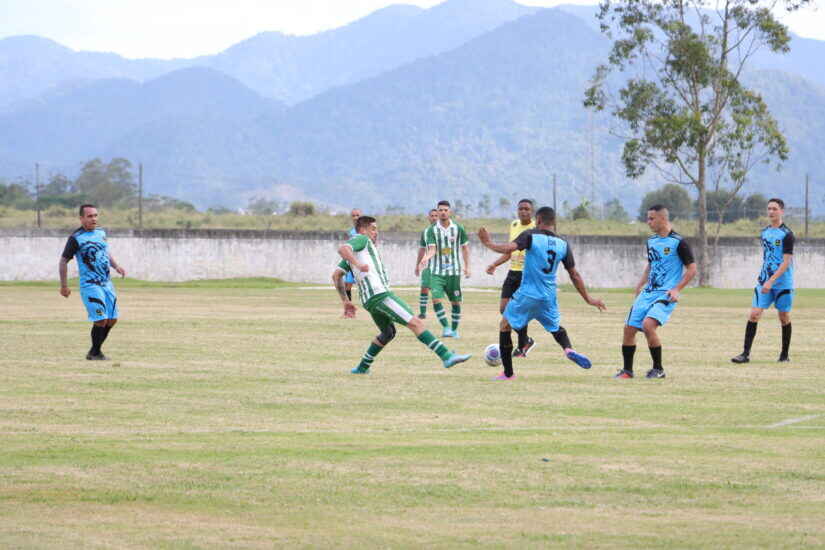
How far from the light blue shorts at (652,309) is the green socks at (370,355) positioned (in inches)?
113

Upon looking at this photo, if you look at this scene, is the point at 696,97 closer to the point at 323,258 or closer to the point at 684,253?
the point at 323,258

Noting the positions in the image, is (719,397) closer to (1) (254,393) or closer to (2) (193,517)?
(1) (254,393)

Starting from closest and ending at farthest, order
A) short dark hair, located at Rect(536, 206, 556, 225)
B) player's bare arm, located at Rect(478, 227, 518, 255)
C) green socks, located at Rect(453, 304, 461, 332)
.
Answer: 1. player's bare arm, located at Rect(478, 227, 518, 255)
2. short dark hair, located at Rect(536, 206, 556, 225)
3. green socks, located at Rect(453, 304, 461, 332)

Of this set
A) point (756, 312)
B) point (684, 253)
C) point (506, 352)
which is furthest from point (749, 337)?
point (506, 352)

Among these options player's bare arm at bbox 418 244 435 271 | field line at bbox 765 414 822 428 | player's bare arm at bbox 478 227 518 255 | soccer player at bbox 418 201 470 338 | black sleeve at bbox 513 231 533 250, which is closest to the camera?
field line at bbox 765 414 822 428

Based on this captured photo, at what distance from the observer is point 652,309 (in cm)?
1552

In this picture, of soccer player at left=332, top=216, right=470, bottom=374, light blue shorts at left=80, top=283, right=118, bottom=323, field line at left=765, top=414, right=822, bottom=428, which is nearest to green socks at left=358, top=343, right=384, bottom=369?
soccer player at left=332, top=216, right=470, bottom=374

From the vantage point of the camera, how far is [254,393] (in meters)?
13.8

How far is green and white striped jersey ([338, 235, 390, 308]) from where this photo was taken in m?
15.4

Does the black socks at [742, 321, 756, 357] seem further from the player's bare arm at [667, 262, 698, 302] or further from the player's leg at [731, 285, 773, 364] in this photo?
the player's bare arm at [667, 262, 698, 302]

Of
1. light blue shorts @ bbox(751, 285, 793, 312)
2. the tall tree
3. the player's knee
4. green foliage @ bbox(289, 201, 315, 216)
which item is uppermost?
the tall tree

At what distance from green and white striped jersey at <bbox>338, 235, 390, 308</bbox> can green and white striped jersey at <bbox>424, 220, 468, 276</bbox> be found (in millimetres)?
7246

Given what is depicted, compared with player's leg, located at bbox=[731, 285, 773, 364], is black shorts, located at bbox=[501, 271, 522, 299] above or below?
above

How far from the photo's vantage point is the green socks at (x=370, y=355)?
15716 mm
